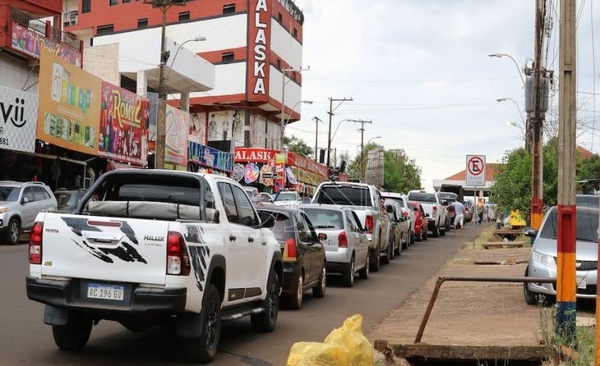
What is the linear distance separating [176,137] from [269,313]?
3592 cm

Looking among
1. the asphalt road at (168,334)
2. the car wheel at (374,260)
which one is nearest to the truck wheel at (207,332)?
the asphalt road at (168,334)

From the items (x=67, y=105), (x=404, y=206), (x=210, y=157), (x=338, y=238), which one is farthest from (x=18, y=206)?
(x=210, y=157)

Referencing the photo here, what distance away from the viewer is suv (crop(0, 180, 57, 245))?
77.5 feet

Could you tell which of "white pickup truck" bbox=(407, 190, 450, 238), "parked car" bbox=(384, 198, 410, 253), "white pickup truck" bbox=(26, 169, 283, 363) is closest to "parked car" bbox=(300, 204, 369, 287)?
"parked car" bbox=(384, 198, 410, 253)

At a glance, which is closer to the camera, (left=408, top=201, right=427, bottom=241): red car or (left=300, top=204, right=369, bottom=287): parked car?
(left=300, top=204, right=369, bottom=287): parked car

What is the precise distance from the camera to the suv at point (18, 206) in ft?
77.5

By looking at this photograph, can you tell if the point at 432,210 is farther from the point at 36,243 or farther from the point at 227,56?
the point at 227,56

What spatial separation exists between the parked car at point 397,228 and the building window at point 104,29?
4998 cm

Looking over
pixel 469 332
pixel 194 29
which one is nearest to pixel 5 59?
pixel 469 332

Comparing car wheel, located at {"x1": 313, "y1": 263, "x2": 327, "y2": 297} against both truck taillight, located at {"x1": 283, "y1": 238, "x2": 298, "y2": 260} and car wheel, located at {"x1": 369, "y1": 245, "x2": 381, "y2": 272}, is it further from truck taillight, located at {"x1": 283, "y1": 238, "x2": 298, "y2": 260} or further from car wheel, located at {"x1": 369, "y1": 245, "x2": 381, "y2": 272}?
car wheel, located at {"x1": 369, "y1": 245, "x2": 381, "y2": 272}

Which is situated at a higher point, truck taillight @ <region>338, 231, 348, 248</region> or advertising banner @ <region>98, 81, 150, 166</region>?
advertising banner @ <region>98, 81, 150, 166</region>

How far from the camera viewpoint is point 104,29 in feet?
241

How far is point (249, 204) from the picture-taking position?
981cm

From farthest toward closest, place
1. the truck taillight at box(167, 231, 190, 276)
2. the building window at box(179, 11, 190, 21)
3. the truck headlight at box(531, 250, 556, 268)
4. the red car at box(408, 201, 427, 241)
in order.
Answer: the building window at box(179, 11, 190, 21) → the red car at box(408, 201, 427, 241) → the truck headlight at box(531, 250, 556, 268) → the truck taillight at box(167, 231, 190, 276)
